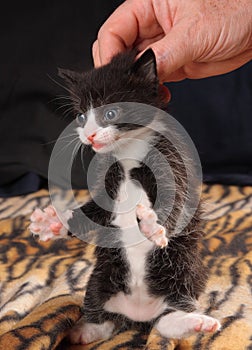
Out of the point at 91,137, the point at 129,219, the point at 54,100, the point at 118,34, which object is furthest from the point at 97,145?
the point at 54,100

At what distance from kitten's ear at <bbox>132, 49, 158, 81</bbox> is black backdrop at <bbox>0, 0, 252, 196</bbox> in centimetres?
126

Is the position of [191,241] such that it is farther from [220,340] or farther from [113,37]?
[113,37]

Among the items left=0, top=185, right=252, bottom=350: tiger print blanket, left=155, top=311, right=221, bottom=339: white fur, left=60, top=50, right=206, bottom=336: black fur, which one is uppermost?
left=60, top=50, right=206, bottom=336: black fur

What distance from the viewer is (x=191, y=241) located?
4.31 ft

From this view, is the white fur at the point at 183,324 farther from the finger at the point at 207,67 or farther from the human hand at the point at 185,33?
the finger at the point at 207,67

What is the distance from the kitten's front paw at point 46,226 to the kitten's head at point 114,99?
168 millimetres

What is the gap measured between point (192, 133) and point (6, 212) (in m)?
0.78

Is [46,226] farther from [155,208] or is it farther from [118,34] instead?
[118,34]

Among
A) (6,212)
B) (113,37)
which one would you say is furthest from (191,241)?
(6,212)

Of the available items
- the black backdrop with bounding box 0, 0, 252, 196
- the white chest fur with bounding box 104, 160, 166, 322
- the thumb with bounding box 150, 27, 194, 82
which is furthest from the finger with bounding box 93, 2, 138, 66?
the black backdrop with bounding box 0, 0, 252, 196

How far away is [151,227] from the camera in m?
1.17

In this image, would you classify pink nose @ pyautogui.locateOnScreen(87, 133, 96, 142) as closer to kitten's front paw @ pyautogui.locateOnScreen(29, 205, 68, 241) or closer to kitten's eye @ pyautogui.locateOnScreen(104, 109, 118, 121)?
kitten's eye @ pyautogui.locateOnScreen(104, 109, 118, 121)

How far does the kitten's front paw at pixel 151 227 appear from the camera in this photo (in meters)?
1.17

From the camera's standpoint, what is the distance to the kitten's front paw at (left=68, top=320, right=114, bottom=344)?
4.36ft
